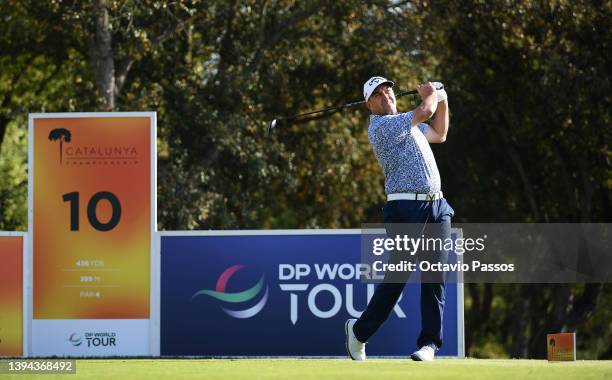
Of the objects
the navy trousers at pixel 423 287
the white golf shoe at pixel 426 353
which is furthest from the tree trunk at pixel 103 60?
the white golf shoe at pixel 426 353

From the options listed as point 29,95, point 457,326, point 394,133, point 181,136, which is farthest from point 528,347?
point 394,133

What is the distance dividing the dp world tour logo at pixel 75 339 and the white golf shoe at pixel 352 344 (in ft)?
10.9

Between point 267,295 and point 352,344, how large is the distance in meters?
2.57

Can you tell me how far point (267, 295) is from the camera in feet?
35.3

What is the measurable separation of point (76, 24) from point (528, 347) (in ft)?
44.1

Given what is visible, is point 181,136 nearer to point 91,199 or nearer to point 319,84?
point 319,84

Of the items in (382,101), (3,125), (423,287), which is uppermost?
(3,125)

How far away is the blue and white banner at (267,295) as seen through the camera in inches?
419

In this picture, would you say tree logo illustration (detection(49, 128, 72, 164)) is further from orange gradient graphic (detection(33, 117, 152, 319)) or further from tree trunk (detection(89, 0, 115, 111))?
tree trunk (detection(89, 0, 115, 111))

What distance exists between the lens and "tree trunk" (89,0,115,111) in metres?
19.6

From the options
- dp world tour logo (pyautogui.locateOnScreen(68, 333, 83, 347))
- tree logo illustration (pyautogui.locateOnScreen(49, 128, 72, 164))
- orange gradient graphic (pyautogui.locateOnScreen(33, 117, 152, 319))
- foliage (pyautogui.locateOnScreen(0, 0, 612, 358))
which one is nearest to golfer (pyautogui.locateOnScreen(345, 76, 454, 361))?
orange gradient graphic (pyautogui.locateOnScreen(33, 117, 152, 319))

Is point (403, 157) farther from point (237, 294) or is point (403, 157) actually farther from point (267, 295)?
point (237, 294)

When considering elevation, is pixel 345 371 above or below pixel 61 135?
below

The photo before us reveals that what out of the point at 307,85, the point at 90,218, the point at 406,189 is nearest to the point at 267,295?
the point at 90,218
